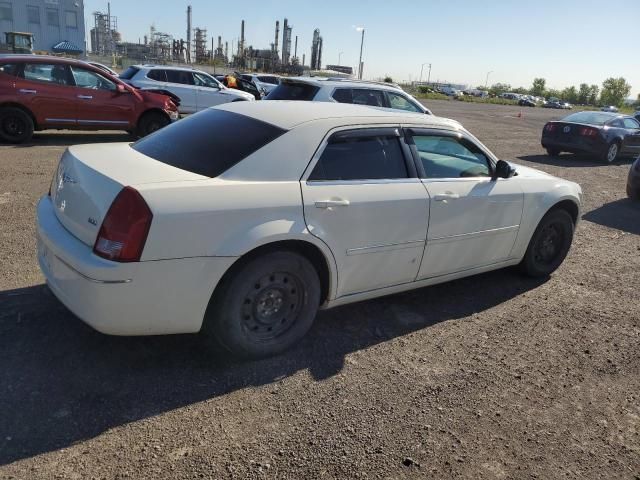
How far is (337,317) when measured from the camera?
13.6 feet

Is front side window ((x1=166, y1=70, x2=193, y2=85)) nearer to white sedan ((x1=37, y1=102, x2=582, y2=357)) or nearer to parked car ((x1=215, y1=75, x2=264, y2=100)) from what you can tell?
parked car ((x1=215, y1=75, x2=264, y2=100))

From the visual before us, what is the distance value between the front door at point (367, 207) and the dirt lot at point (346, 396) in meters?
0.53

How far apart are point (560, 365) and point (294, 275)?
196 centimetres

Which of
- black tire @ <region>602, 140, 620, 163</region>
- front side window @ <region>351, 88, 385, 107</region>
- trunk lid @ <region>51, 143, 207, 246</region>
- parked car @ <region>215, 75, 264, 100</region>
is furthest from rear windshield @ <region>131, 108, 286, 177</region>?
parked car @ <region>215, 75, 264, 100</region>

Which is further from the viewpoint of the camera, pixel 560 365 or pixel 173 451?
pixel 560 365

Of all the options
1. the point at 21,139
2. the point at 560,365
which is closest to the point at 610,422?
the point at 560,365

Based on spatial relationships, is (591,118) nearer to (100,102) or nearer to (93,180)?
(100,102)

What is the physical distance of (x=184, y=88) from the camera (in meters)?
15.3

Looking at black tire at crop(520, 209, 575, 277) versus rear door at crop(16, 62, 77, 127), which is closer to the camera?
black tire at crop(520, 209, 575, 277)

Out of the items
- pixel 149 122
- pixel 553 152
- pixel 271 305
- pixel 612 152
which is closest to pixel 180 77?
pixel 149 122

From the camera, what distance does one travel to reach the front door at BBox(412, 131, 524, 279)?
404cm

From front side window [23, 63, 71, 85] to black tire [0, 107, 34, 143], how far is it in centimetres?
70

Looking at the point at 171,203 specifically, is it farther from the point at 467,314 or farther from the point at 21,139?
the point at 21,139

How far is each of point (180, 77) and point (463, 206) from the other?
43.2 ft
